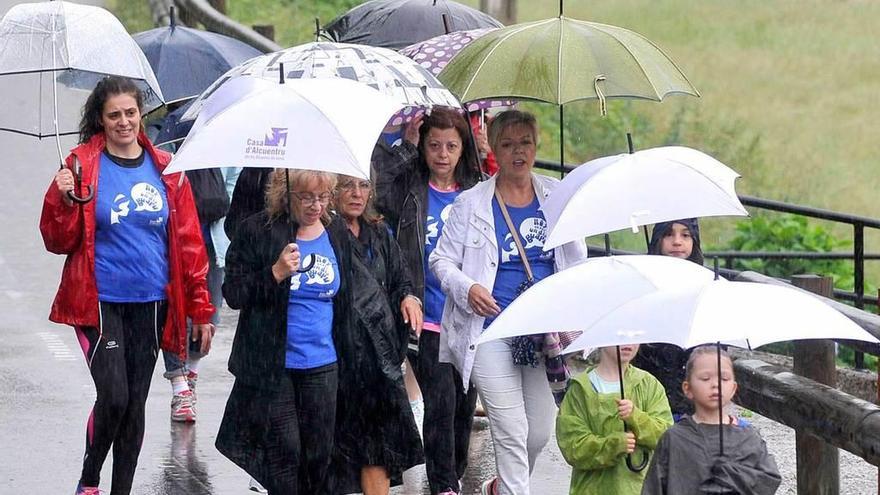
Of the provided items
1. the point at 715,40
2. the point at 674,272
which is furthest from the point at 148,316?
the point at 715,40

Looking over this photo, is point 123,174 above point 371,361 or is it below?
above

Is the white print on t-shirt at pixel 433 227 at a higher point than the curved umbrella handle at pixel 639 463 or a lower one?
higher

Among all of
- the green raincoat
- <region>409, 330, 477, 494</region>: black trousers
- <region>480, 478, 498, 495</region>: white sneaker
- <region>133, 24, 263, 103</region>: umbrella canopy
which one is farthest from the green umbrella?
<region>133, 24, 263, 103</region>: umbrella canopy

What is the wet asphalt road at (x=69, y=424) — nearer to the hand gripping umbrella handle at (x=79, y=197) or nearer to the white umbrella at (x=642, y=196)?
the hand gripping umbrella handle at (x=79, y=197)

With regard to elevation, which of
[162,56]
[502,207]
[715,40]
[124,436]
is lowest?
[124,436]

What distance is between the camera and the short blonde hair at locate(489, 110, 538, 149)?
23.6 feet

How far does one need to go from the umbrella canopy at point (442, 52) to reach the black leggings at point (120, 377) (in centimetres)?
183

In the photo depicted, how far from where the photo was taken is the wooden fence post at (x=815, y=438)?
765 centimetres

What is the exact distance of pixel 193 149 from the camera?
6.08 metres

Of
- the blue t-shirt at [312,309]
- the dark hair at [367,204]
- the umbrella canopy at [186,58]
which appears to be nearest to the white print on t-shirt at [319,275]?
the blue t-shirt at [312,309]

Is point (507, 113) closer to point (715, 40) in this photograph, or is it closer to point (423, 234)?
point (423, 234)

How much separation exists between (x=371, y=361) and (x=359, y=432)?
1.11 ft

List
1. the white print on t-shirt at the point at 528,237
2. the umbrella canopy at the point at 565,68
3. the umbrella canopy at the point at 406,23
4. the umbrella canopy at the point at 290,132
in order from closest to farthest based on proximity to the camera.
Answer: the umbrella canopy at the point at 290,132
the white print on t-shirt at the point at 528,237
the umbrella canopy at the point at 565,68
the umbrella canopy at the point at 406,23

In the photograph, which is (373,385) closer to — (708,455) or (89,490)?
(89,490)
